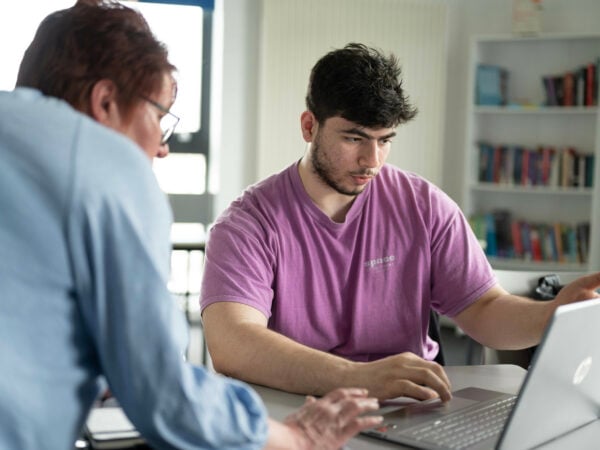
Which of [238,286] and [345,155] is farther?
[345,155]

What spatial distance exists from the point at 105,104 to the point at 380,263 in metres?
1.04

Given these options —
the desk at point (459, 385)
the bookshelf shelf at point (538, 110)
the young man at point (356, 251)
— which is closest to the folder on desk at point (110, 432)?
the desk at point (459, 385)

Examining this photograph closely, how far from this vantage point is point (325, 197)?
1960 millimetres

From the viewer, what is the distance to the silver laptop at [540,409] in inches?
44.7

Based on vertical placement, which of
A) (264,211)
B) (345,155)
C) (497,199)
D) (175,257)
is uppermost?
(345,155)

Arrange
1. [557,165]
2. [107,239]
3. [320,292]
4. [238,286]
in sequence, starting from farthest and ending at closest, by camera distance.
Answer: [557,165] → [320,292] → [238,286] → [107,239]

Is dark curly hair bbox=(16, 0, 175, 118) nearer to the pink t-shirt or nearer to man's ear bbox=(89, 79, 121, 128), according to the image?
man's ear bbox=(89, 79, 121, 128)

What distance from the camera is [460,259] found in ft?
6.49

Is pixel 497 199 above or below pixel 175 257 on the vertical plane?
above

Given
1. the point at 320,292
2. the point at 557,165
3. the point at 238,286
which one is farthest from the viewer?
the point at 557,165

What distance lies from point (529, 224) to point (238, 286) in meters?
4.20

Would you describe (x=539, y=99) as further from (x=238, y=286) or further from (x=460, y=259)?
(x=238, y=286)

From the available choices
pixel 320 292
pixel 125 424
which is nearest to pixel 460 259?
pixel 320 292

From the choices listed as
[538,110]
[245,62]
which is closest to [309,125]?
[245,62]
